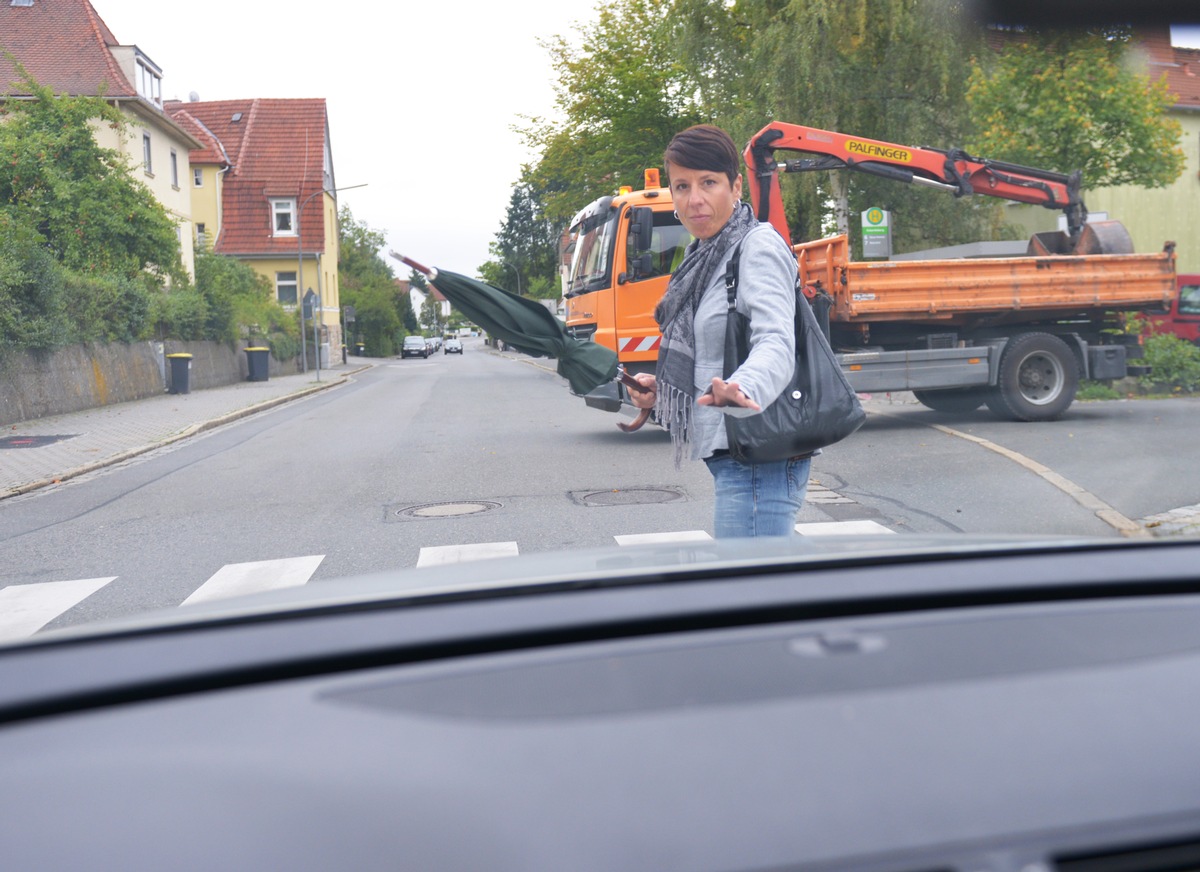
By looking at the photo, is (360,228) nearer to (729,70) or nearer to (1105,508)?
(729,70)

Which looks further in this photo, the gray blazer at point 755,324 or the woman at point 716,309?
the woman at point 716,309

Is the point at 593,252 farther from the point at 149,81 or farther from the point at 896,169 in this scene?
the point at 149,81

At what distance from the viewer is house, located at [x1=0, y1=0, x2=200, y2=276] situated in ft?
113

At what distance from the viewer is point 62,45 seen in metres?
36.0

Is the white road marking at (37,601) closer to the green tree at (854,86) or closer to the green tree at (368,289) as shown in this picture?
the green tree at (854,86)

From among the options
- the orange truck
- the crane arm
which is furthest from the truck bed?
the crane arm

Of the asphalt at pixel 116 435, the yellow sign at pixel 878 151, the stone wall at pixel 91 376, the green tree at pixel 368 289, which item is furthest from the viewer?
the green tree at pixel 368 289

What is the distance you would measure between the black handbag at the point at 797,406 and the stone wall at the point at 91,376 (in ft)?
57.1

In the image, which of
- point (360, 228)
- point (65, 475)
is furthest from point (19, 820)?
point (360, 228)

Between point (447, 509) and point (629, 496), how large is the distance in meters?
1.50

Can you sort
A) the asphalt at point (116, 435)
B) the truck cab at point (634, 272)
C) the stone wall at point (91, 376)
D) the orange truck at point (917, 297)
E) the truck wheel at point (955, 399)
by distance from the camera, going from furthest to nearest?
the stone wall at point (91, 376) < the truck wheel at point (955, 399) < the orange truck at point (917, 297) < the truck cab at point (634, 272) < the asphalt at point (116, 435)

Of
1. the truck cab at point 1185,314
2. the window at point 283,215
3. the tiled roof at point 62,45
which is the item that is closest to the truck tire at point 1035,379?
the truck cab at point 1185,314

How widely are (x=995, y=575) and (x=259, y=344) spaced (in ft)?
124

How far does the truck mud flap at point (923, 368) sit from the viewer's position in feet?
43.4
